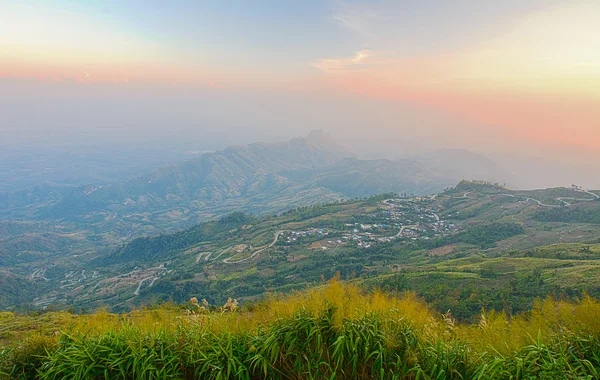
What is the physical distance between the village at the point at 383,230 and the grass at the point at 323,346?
89196mm

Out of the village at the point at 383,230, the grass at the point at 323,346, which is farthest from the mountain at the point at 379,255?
the grass at the point at 323,346

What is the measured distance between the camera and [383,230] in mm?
107812

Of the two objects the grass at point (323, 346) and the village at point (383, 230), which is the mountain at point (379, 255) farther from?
the grass at point (323, 346)

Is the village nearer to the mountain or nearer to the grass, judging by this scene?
the mountain

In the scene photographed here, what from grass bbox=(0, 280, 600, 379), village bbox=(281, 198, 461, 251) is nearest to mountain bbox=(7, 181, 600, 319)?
village bbox=(281, 198, 461, 251)

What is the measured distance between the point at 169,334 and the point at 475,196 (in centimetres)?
14214

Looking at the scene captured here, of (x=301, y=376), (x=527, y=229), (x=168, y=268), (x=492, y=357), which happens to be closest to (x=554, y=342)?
(x=492, y=357)

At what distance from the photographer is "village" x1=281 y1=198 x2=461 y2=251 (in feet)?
322

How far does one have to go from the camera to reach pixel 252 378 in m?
5.83

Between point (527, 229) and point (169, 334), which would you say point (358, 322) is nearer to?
point (169, 334)

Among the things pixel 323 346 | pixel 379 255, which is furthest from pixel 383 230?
pixel 323 346

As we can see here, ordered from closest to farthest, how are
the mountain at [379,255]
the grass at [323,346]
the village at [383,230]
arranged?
the grass at [323,346]
the mountain at [379,255]
the village at [383,230]

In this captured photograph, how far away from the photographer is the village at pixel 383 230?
98.1m

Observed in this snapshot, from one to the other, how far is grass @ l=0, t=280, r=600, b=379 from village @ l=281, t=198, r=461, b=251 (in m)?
89.2
